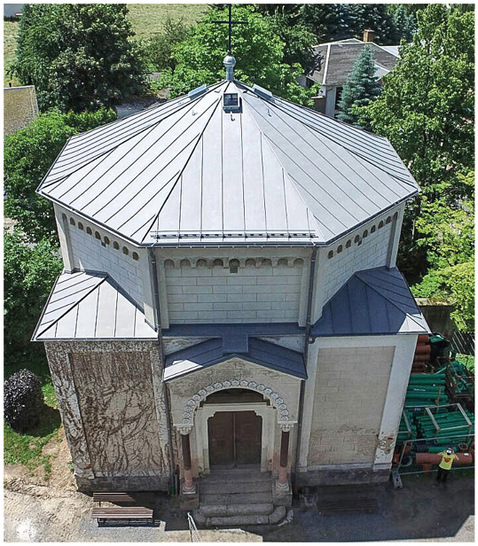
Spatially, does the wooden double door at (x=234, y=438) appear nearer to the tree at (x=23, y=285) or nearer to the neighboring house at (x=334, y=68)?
the tree at (x=23, y=285)

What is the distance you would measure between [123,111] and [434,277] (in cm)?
2789

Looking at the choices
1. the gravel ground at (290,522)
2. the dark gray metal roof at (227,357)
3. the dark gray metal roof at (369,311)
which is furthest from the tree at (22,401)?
the dark gray metal roof at (369,311)

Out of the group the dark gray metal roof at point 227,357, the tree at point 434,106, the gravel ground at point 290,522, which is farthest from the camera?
the tree at point 434,106

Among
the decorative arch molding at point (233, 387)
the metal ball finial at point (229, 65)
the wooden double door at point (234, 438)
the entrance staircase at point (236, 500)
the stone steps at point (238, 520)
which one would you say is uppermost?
the metal ball finial at point (229, 65)

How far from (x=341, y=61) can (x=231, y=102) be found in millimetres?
33714

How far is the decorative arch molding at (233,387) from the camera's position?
1473 cm

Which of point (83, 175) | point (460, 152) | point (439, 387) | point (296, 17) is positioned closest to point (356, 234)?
point (83, 175)

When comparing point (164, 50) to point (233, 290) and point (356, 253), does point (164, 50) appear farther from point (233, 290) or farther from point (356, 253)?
point (233, 290)

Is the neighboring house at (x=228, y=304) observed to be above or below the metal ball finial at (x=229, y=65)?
below

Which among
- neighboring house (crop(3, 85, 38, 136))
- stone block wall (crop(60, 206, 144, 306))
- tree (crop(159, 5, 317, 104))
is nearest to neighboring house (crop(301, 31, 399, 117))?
tree (crop(159, 5, 317, 104))

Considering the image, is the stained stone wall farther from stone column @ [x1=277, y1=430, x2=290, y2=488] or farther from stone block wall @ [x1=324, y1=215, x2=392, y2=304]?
stone block wall @ [x1=324, y1=215, x2=392, y2=304]

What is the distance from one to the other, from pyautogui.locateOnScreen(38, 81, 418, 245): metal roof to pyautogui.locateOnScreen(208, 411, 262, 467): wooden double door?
20.8 feet

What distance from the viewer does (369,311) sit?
49.3 ft

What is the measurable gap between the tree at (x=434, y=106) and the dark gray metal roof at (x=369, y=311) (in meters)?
8.12
